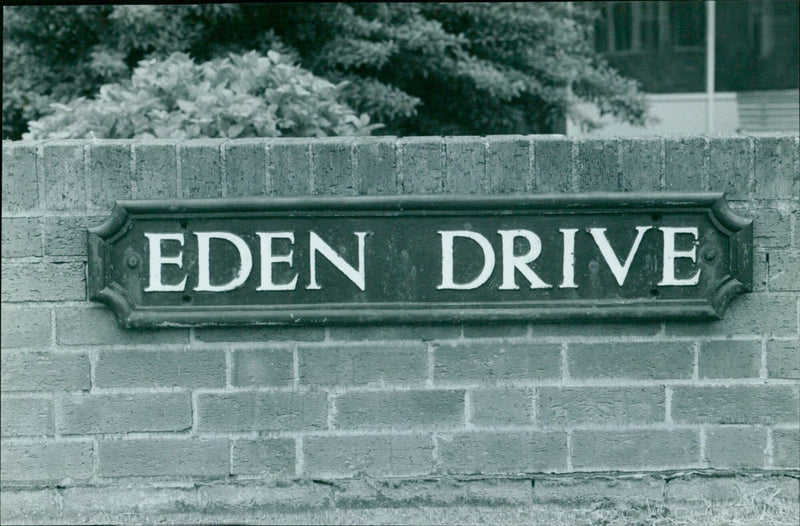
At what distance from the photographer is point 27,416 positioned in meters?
3.40

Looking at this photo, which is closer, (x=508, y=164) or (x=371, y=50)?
(x=508, y=164)

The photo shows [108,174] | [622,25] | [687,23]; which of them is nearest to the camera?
[108,174]

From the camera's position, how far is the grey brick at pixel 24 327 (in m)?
3.37

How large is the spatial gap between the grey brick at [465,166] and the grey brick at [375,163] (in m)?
0.17

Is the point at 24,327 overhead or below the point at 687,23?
below

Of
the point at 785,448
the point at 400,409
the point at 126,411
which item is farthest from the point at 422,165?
the point at 785,448

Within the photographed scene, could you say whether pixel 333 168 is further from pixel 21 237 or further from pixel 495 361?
pixel 21 237

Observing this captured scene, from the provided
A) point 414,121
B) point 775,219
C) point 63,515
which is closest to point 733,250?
point 775,219

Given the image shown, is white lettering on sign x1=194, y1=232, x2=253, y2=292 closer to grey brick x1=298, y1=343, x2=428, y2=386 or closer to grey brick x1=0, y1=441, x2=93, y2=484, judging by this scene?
grey brick x1=298, y1=343, x2=428, y2=386

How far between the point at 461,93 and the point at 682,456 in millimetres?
4266

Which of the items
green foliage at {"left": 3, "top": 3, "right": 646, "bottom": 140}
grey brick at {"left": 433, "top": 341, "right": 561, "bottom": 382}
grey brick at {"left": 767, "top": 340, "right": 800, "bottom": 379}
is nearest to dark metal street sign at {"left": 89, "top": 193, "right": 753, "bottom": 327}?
grey brick at {"left": 433, "top": 341, "right": 561, "bottom": 382}

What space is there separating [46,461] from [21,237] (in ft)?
2.31

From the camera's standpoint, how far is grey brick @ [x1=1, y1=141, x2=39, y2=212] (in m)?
3.34

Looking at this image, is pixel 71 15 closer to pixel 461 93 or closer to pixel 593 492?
pixel 461 93
